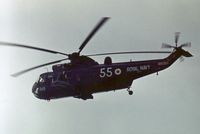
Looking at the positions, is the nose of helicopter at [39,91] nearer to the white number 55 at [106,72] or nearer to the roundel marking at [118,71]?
the white number 55 at [106,72]

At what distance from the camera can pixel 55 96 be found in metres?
16.8

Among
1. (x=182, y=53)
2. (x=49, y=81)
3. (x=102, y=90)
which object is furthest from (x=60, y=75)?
(x=182, y=53)

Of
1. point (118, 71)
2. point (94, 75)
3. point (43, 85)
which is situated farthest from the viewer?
point (43, 85)

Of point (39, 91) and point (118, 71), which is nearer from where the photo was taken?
point (118, 71)

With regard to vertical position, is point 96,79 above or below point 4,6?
below

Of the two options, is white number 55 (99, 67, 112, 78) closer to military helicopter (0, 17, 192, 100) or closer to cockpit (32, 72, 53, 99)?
military helicopter (0, 17, 192, 100)

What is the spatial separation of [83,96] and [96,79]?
705 mm

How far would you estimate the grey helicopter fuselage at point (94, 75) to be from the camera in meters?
16.1

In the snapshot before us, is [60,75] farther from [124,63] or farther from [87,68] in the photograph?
[124,63]

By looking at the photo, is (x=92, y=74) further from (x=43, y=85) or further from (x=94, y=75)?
(x=43, y=85)

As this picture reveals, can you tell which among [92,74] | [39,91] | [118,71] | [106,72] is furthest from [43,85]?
[118,71]

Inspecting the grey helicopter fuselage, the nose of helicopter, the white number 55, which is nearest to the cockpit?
the nose of helicopter

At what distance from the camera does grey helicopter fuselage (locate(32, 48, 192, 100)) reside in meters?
16.1

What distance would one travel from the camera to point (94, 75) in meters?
16.3
